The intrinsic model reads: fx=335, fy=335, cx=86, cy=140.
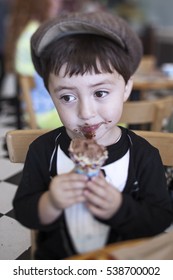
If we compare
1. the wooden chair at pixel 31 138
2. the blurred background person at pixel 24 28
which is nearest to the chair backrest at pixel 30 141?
the wooden chair at pixel 31 138

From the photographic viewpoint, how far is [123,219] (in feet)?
1.88

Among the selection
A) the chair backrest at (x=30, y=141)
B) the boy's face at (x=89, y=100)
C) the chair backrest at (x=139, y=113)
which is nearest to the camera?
the boy's face at (x=89, y=100)

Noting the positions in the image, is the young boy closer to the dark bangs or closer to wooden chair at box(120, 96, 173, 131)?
the dark bangs

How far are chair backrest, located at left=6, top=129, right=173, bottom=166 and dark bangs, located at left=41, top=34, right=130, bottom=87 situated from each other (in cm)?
22

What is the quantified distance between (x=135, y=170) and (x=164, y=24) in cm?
596

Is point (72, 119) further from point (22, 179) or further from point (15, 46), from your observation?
point (15, 46)

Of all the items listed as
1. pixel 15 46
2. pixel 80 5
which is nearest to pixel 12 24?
pixel 15 46

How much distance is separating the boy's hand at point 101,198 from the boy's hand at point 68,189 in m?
0.01

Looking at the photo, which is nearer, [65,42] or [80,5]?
[65,42]

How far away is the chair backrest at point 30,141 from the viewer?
83 cm

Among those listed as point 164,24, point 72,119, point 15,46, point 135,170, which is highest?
point 164,24

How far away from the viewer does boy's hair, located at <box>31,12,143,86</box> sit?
628 mm

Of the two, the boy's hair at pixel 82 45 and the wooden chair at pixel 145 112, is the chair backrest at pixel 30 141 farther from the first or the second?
the wooden chair at pixel 145 112
